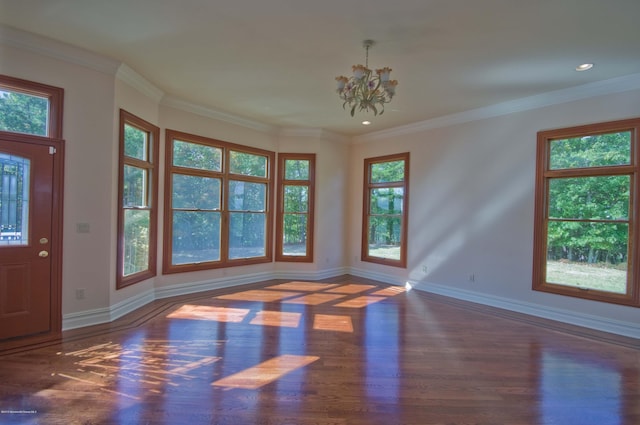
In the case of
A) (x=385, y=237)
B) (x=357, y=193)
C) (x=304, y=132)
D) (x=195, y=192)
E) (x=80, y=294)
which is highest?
(x=304, y=132)

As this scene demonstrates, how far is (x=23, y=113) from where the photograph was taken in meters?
3.29

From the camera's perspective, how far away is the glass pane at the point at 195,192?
5160 millimetres

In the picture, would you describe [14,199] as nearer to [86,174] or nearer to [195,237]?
[86,174]

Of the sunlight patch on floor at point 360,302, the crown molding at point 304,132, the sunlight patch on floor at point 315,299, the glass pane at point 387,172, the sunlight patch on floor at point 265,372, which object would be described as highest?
the crown molding at point 304,132

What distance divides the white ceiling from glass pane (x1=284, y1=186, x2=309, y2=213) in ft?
7.74

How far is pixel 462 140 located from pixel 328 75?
2.73 meters

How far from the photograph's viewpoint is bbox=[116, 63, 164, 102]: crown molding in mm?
3851

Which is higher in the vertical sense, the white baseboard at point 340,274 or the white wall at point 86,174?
the white wall at point 86,174

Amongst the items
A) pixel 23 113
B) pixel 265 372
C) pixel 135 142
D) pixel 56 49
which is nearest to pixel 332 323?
pixel 265 372

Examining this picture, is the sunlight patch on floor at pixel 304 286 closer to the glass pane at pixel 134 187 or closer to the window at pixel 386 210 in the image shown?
the window at pixel 386 210

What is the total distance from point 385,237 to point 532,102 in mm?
3342

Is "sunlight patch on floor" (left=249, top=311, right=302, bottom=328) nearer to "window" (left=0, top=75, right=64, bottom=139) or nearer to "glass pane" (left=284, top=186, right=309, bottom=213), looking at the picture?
"glass pane" (left=284, top=186, right=309, bottom=213)

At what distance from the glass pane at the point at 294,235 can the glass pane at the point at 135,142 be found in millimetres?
2826

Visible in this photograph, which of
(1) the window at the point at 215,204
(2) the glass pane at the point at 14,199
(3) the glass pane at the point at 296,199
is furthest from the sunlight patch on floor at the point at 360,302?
(2) the glass pane at the point at 14,199
